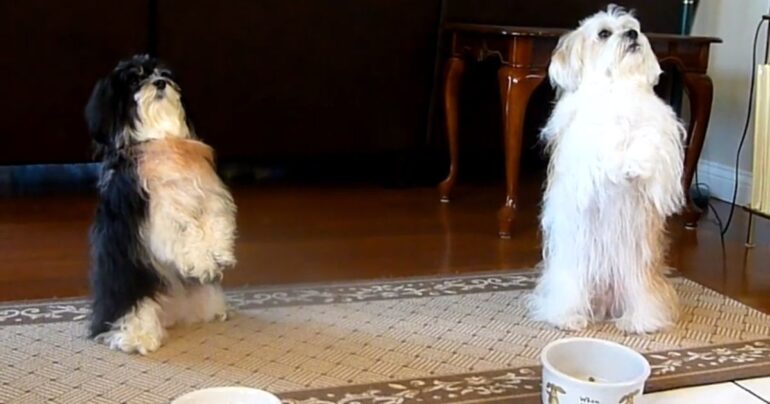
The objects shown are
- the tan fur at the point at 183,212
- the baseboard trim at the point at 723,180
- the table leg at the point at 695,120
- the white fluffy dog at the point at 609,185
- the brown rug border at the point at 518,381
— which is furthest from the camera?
the baseboard trim at the point at 723,180

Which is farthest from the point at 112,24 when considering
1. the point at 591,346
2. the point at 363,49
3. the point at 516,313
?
the point at 591,346

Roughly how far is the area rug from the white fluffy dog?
0.07 m

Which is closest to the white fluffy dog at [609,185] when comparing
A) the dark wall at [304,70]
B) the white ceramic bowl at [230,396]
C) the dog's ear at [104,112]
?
the white ceramic bowl at [230,396]

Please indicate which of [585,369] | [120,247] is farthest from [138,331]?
[585,369]

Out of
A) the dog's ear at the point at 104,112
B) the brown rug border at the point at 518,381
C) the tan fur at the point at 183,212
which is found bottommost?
the brown rug border at the point at 518,381

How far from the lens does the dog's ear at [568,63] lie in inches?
77.4

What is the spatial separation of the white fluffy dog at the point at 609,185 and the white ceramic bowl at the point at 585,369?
1.19 feet

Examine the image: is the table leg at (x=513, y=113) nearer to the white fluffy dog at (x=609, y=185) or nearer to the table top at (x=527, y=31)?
the table top at (x=527, y=31)

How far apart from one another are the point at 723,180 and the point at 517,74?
1174 millimetres

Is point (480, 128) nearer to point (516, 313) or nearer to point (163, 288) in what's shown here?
point (516, 313)

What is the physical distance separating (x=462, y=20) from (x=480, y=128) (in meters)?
0.42

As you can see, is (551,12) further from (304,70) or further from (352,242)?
(352,242)

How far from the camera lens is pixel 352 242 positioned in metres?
2.60

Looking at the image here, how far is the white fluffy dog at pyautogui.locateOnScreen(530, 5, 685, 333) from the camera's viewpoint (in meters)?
1.83
